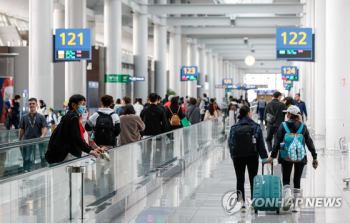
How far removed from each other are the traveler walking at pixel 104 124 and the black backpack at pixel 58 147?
8.40 ft

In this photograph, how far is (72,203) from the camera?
7.12 metres

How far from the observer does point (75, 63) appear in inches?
1228

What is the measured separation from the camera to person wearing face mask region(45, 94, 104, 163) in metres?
7.50

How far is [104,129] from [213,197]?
2251 millimetres

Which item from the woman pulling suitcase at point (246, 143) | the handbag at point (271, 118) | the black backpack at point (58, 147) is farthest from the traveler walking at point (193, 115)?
the black backpack at point (58, 147)

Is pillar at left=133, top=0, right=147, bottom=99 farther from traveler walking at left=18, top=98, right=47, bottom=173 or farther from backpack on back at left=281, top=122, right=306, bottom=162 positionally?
backpack on back at left=281, top=122, right=306, bottom=162

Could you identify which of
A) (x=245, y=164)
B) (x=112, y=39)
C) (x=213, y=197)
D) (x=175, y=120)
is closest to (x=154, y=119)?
(x=175, y=120)

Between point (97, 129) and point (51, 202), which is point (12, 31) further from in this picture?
point (51, 202)

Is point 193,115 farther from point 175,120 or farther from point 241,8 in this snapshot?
point 241,8

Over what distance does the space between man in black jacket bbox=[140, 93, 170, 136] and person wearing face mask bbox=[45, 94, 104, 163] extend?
21.6ft

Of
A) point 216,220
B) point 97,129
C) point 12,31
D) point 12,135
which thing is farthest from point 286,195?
point 12,31

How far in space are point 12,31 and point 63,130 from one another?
106 feet

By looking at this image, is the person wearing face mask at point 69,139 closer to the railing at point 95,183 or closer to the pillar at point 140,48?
the railing at point 95,183

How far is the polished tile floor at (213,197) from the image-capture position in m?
8.55
